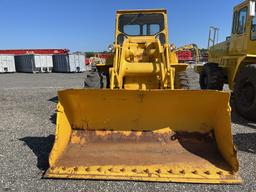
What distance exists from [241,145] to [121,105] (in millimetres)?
2162

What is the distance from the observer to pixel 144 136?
4.56 metres

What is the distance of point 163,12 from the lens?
24.3 feet

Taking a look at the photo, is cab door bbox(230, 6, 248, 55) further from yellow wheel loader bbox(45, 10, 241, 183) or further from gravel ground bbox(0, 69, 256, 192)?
yellow wheel loader bbox(45, 10, 241, 183)

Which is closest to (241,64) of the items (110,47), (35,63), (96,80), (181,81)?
(181,81)

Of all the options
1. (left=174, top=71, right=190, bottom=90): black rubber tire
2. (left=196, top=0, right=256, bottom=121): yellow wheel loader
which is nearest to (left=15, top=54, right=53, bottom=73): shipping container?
(left=196, top=0, right=256, bottom=121): yellow wheel loader

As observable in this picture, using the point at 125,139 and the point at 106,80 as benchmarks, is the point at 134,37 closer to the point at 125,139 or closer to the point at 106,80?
the point at 106,80

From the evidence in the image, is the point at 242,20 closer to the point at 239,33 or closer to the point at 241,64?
the point at 239,33

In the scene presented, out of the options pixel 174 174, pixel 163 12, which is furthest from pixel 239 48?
pixel 174 174

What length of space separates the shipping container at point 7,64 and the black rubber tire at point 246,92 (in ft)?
84.9

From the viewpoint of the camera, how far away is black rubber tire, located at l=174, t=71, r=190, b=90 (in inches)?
266

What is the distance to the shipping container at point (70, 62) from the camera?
2739 centimetres

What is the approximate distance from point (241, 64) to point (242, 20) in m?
1.40

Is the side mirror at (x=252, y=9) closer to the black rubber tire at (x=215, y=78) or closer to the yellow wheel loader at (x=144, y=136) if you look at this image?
the black rubber tire at (x=215, y=78)

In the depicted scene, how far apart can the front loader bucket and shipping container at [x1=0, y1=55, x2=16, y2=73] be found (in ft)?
87.1
